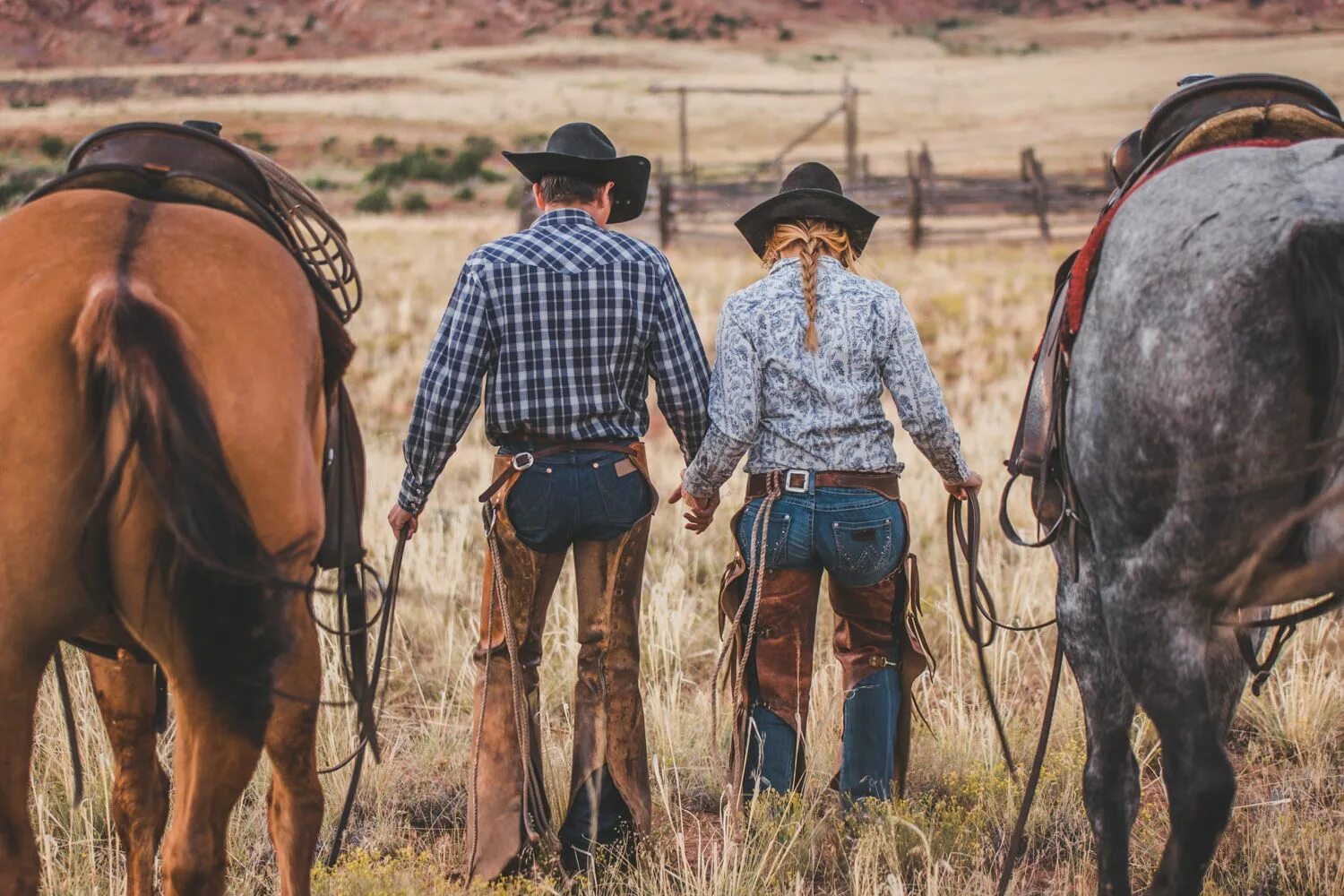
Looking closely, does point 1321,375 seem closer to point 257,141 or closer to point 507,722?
point 507,722

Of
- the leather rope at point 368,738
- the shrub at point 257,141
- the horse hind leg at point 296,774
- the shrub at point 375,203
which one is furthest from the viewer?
the shrub at point 257,141

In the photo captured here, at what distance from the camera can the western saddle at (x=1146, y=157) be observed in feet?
10.2

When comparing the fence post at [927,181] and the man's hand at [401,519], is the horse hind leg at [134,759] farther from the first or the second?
the fence post at [927,181]

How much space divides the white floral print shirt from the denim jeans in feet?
1.16

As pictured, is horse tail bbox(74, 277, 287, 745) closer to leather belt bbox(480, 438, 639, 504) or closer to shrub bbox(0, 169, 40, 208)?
leather belt bbox(480, 438, 639, 504)

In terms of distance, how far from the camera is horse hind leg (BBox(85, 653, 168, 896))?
11.3 feet

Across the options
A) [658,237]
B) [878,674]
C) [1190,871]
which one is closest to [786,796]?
[878,674]

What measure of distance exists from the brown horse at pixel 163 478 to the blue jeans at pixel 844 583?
5.55ft

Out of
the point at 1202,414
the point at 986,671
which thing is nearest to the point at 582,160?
the point at 1202,414

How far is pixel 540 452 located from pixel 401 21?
111 metres

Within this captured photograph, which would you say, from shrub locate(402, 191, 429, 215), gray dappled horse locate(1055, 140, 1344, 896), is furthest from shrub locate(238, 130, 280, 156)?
gray dappled horse locate(1055, 140, 1344, 896)

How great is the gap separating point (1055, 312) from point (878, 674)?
52.5 inches

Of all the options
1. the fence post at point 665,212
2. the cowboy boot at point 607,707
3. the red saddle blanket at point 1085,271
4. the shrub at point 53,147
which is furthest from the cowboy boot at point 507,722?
the shrub at point 53,147

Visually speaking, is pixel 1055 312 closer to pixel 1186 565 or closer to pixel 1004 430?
pixel 1186 565
